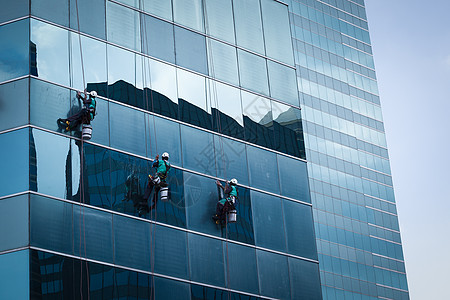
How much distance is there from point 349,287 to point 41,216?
232 feet

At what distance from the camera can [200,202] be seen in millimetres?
33312

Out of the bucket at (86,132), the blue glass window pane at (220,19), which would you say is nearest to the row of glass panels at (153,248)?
the bucket at (86,132)

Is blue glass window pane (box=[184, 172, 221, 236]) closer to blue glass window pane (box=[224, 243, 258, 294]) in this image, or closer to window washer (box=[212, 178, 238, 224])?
window washer (box=[212, 178, 238, 224])

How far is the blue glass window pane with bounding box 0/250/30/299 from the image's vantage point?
88.8 ft

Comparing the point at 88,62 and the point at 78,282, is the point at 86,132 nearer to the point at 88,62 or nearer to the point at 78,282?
the point at 88,62

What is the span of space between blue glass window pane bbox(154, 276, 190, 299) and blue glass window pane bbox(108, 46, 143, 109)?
6.77 m

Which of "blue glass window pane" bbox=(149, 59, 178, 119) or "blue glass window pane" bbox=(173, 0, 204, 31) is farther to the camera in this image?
"blue glass window pane" bbox=(173, 0, 204, 31)

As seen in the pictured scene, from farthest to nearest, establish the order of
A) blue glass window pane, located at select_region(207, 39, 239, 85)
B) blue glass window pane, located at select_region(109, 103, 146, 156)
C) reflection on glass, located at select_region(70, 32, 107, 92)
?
blue glass window pane, located at select_region(207, 39, 239, 85) < blue glass window pane, located at select_region(109, 103, 146, 156) < reflection on glass, located at select_region(70, 32, 107, 92)

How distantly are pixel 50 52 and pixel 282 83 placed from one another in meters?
11.6

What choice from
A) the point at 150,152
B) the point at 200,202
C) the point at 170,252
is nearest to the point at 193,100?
the point at 150,152

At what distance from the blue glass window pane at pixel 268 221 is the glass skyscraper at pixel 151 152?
2.1 inches

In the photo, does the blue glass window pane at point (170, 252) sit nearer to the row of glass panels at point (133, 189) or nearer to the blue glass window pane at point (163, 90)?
the row of glass panels at point (133, 189)

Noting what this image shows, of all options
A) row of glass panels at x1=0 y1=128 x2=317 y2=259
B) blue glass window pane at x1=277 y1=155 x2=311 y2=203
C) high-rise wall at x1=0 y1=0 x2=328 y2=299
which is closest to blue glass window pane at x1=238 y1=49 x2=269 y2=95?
high-rise wall at x1=0 y1=0 x2=328 y2=299

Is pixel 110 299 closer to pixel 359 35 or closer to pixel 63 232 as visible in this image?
pixel 63 232
